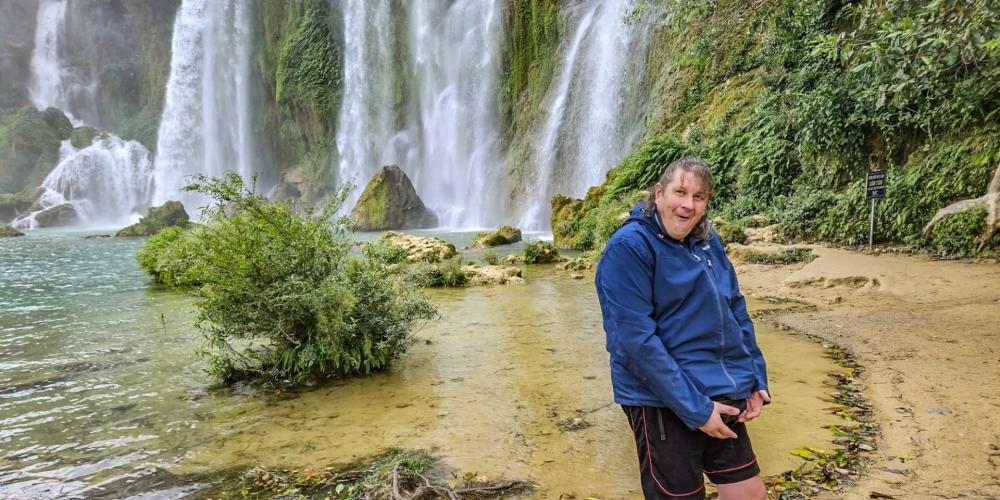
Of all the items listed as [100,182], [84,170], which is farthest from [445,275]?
[84,170]

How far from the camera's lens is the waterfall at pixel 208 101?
166 feet

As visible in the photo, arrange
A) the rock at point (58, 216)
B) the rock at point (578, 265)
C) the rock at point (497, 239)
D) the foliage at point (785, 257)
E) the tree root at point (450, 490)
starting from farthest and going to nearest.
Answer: the rock at point (58, 216) < the rock at point (497, 239) < the rock at point (578, 265) < the foliage at point (785, 257) < the tree root at point (450, 490)

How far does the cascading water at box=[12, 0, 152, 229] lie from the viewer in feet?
155

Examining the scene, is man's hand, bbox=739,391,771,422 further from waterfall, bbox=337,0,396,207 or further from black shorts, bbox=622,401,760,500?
waterfall, bbox=337,0,396,207

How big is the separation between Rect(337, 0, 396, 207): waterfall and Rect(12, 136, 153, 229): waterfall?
20.9 meters

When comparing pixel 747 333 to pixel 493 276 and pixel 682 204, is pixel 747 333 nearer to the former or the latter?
pixel 682 204

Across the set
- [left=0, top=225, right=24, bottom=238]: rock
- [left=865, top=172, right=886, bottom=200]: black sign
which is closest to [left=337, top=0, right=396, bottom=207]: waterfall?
[left=0, top=225, right=24, bottom=238]: rock

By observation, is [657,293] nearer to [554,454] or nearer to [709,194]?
[709,194]

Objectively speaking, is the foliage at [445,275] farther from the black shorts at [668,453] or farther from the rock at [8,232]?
the rock at [8,232]

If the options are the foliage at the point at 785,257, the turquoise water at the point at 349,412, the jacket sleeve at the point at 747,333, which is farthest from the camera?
the foliage at the point at 785,257

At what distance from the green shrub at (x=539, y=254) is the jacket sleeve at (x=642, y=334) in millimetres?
12089

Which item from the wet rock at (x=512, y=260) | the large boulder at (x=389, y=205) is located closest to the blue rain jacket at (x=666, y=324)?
the wet rock at (x=512, y=260)

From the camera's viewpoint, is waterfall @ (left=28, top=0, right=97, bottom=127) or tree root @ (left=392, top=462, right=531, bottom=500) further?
waterfall @ (left=28, top=0, right=97, bottom=127)

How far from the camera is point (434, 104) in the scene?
3706 centimetres
